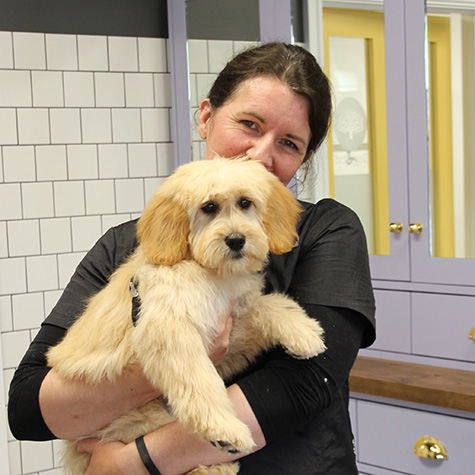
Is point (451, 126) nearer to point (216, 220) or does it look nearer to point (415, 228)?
point (415, 228)

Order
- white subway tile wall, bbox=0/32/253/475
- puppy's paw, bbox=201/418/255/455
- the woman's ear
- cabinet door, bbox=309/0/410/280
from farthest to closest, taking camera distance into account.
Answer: white subway tile wall, bbox=0/32/253/475
cabinet door, bbox=309/0/410/280
the woman's ear
puppy's paw, bbox=201/418/255/455

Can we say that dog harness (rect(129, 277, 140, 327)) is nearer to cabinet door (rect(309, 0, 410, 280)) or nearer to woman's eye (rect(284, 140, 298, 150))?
woman's eye (rect(284, 140, 298, 150))

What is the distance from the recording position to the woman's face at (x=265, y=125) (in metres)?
1.29

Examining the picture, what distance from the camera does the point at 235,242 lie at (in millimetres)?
1076

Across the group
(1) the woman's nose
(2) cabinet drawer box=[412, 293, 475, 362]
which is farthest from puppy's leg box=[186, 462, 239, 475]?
(2) cabinet drawer box=[412, 293, 475, 362]

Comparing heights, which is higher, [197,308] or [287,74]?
[287,74]

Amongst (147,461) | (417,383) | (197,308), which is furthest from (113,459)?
(417,383)

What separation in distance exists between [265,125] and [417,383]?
47.2 inches

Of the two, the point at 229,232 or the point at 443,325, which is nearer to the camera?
the point at 229,232

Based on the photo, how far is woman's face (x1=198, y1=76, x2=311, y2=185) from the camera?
1290 millimetres

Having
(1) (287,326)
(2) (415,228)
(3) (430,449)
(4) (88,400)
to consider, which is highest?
(2) (415,228)

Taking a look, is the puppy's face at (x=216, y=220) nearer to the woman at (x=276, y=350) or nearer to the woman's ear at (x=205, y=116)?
the woman at (x=276, y=350)

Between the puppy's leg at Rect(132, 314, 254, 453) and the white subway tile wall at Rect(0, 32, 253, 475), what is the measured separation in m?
1.97

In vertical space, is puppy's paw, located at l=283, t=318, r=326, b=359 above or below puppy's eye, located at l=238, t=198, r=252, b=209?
below
